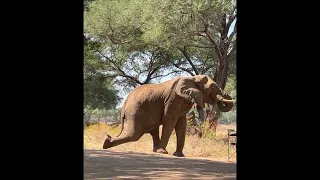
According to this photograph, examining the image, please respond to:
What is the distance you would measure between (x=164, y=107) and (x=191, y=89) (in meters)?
0.81

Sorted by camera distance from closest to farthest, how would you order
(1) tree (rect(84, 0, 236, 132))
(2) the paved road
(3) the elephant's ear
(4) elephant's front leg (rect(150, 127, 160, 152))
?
(2) the paved road → (3) the elephant's ear → (4) elephant's front leg (rect(150, 127, 160, 152)) → (1) tree (rect(84, 0, 236, 132))

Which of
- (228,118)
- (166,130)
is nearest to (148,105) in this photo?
(166,130)

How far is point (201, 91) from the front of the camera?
11.8m

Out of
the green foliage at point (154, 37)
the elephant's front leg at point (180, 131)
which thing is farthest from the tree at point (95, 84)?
the elephant's front leg at point (180, 131)

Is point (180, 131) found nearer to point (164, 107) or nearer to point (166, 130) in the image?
point (166, 130)

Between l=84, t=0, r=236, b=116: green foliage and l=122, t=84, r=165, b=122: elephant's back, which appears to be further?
l=84, t=0, r=236, b=116: green foliage

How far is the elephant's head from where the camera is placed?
11.4 m

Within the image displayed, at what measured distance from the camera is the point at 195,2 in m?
16.3

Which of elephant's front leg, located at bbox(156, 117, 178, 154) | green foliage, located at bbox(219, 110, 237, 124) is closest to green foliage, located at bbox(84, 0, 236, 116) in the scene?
elephant's front leg, located at bbox(156, 117, 178, 154)

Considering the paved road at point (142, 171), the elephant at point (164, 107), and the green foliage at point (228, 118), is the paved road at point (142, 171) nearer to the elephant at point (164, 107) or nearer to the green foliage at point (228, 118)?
the elephant at point (164, 107)

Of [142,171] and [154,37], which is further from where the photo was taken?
[154,37]

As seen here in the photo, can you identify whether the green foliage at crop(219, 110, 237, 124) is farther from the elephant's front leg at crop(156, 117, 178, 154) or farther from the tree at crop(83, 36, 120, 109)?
the elephant's front leg at crop(156, 117, 178, 154)
